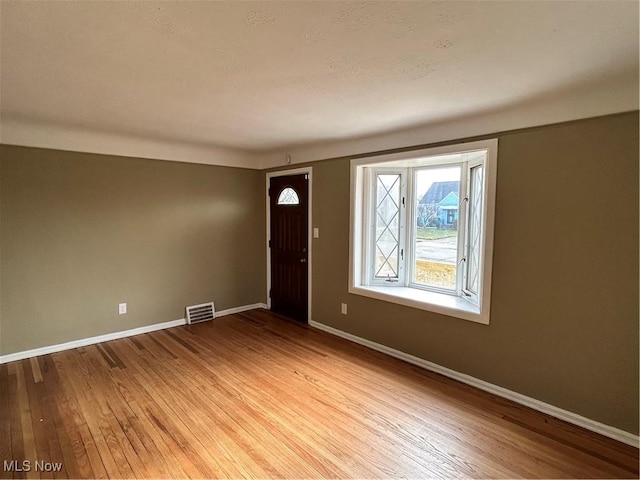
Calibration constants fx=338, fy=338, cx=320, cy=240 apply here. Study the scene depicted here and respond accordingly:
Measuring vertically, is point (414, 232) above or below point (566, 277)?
above

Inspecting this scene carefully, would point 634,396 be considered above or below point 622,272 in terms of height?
below

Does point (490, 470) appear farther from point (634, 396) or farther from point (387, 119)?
point (387, 119)

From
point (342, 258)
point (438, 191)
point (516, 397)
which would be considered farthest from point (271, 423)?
point (438, 191)

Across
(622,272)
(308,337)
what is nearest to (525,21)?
(622,272)

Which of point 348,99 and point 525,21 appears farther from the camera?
point 348,99

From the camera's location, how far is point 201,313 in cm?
456

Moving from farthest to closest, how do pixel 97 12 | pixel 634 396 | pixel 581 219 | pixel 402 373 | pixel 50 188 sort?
1. pixel 50 188
2. pixel 402 373
3. pixel 581 219
4. pixel 634 396
5. pixel 97 12

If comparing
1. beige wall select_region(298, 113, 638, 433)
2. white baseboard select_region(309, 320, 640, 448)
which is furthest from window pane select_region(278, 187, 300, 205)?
beige wall select_region(298, 113, 638, 433)

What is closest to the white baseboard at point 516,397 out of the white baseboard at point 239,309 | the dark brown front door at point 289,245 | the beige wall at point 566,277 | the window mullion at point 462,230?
the beige wall at point 566,277

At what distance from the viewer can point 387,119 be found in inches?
116

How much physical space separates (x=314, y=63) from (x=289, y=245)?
121 inches

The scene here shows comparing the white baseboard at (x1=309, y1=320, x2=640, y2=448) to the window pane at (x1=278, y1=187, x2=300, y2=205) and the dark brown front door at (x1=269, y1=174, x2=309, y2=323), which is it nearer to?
the dark brown front door at (x1=269, y1=174, x2=309, y2=323)

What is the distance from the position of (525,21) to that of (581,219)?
150 centimetres

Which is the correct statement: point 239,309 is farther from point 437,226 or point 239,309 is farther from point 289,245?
point 437,226
